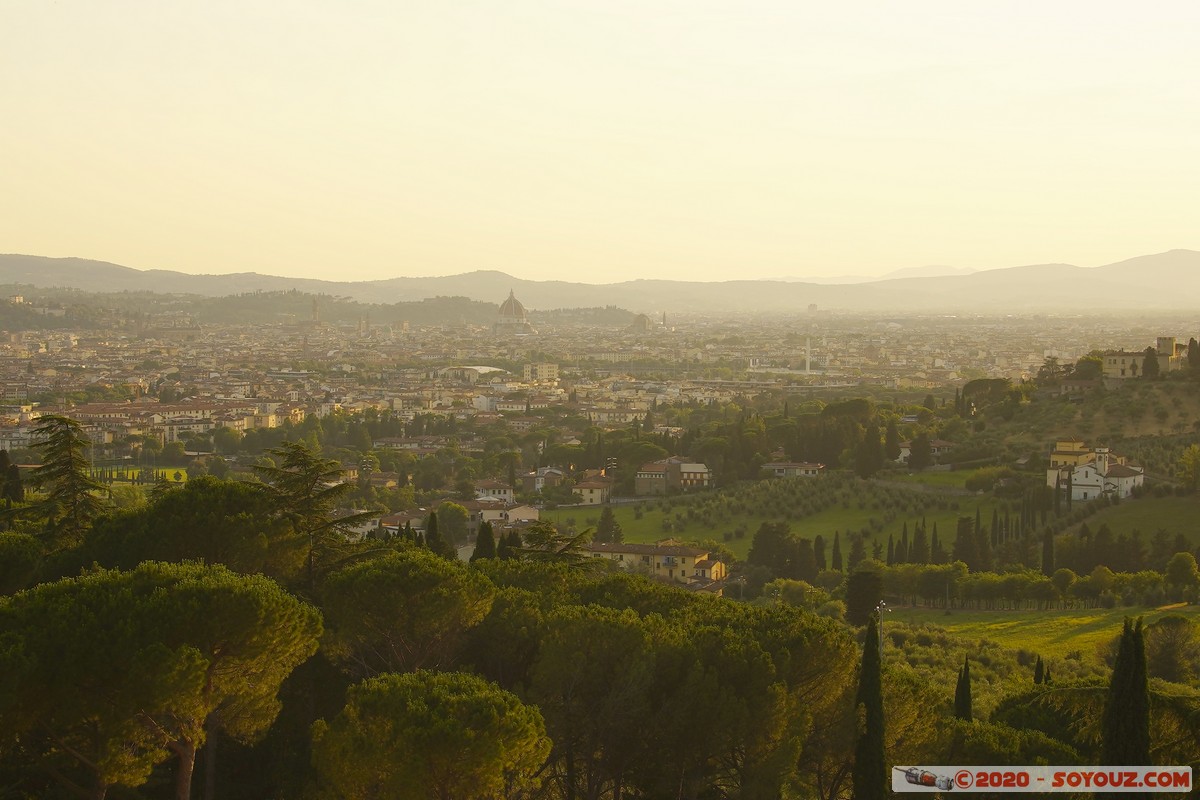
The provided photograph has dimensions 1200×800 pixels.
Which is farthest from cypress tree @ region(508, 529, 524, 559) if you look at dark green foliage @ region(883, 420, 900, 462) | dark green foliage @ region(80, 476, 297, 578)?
dark green foliage @ region(883, 420, 900, 462)

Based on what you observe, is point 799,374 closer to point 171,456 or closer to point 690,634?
point 171,456

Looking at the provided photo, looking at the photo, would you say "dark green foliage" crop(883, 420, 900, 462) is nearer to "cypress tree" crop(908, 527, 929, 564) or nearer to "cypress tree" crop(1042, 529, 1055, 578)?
"cypress tree" crop(908, 527, 929, 564)

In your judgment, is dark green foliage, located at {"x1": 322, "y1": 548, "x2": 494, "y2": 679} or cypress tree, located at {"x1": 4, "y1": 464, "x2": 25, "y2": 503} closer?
dark green foliage, located at {"x1": 322, "y1": 548, "x2": 494, "y2": 679}

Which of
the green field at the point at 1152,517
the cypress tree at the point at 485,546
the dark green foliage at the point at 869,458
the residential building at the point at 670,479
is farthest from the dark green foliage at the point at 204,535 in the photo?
the residential building at the point at 670,479

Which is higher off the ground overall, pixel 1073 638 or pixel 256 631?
pixel 256 631

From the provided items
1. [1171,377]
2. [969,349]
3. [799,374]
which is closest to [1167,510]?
[1171,377]

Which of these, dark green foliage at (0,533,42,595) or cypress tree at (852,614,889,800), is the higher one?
dark green foliage at (0,533,42,595)

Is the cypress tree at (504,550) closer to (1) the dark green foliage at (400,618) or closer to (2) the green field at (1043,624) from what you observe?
(1) the dark green foliage at (400,618)

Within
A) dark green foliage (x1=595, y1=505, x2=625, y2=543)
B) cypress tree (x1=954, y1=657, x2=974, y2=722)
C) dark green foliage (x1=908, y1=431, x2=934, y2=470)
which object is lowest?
dark green foliage (x1=595, y1=505, x2=625, y2=543)
